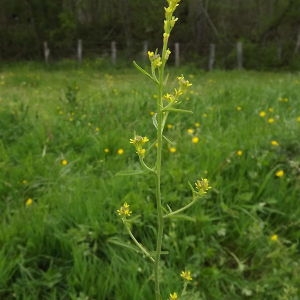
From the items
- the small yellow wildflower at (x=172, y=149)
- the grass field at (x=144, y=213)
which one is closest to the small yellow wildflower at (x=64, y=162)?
the grass field at (x=144, y=213)

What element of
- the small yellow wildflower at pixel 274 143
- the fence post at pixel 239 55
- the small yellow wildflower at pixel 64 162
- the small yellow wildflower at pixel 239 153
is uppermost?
the small yellow wildflower at pixel 274 143

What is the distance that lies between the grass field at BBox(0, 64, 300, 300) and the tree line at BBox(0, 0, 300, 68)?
11.3 m

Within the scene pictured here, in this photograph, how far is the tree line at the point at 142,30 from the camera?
587 inches

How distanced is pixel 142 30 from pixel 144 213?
14.0m

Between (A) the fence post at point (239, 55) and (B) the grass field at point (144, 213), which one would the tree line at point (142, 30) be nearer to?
(A) the fence post at point (239, 55)

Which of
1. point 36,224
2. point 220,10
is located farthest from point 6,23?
point 36,224

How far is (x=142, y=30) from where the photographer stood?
615 inches

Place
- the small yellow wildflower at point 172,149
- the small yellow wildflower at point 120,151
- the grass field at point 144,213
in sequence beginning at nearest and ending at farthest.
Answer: the grass field at point 144,213 < the small yellow wildflower at point 172,149 < the small yellow wildflower at point 120,151

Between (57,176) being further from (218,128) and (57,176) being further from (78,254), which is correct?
(218,128)

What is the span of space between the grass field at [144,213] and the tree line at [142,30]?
445 inches

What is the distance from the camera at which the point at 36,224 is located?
93.0 inches

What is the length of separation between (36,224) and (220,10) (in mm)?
15689

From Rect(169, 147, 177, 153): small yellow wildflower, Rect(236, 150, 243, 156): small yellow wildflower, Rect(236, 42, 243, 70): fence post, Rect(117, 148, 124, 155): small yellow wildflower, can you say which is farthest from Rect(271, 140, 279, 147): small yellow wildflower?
Rect(236, 42, 243, 70): fence post

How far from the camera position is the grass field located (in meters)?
2.12
